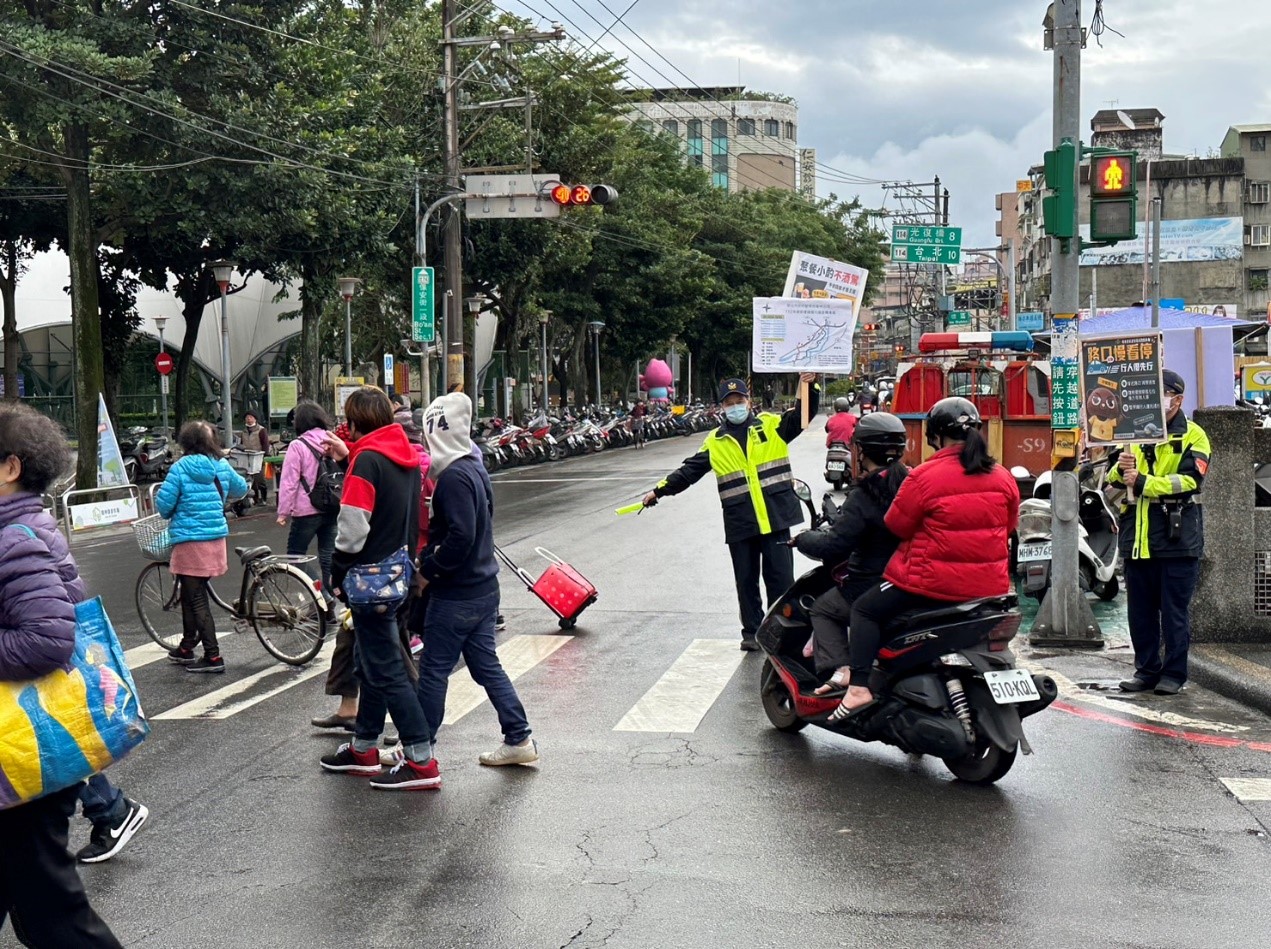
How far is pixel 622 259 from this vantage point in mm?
49062

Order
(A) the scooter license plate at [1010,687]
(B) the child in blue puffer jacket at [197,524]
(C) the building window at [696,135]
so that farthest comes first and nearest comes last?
(C) the building window at [696,135] → (B) the child in blue puffer jacket at [197,524] → (A) the scooter license plate at [1010,687]

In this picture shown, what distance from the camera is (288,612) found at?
938 cm

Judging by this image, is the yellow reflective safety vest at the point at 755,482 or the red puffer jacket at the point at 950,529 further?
the yellow reflective safety vest at the point at 755,482

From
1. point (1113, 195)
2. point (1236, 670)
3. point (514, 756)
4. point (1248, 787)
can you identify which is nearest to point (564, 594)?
point (514, 756)

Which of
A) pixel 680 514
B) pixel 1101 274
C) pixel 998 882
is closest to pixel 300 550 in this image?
pixel 998 882

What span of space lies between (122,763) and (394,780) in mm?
1547

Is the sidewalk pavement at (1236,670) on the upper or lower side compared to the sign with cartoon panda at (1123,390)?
lower

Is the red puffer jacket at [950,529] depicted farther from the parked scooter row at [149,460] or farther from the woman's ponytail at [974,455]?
the parked scooter row at [149,460]

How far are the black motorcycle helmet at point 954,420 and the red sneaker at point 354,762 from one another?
307 cm

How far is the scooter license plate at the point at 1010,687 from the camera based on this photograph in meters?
6.07

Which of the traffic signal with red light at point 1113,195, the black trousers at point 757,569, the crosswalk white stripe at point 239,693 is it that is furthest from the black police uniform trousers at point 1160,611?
the crosswalk white stripe at point 239,693

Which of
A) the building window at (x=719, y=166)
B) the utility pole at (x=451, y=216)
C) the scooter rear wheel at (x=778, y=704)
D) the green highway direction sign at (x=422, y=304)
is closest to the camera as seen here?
the scooter rear wheel at (x=778, y=704)

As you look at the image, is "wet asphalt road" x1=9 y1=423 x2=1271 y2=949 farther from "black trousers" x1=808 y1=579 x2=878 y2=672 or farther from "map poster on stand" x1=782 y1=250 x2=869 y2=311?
"map poster on stand" x1=782 y1=250 x2=869 y2=311

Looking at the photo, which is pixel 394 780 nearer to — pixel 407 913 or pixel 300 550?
pixel 407 913
